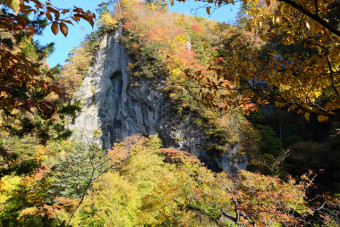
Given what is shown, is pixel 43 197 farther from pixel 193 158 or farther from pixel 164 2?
pixel 164 2

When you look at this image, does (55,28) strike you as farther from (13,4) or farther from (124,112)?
(124,112)

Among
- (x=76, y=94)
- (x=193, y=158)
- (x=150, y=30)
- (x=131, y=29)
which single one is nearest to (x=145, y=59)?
(x=150, y=30)

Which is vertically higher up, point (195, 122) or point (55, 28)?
point (55, 28)

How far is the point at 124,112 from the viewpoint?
18.7 m

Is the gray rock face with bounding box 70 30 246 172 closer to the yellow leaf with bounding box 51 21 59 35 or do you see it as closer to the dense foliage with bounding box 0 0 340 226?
the dense foliage with bounding box 0 0 340 226

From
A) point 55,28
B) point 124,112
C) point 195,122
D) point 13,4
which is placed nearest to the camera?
point 13,4

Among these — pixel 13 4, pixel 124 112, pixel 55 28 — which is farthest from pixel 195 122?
pixel 13 4

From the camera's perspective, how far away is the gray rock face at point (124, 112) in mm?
13109

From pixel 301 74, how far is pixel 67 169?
11873 millimetres

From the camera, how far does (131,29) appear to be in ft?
58.3

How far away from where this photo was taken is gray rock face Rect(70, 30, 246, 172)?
1311 cm

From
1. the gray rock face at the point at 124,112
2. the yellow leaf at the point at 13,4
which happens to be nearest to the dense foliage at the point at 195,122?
the yellow leaf at the point at 13,4

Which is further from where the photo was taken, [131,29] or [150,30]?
[131,29]

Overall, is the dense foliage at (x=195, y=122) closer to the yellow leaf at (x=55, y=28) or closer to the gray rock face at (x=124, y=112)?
the yellow leaf at (x=55, y=28)
